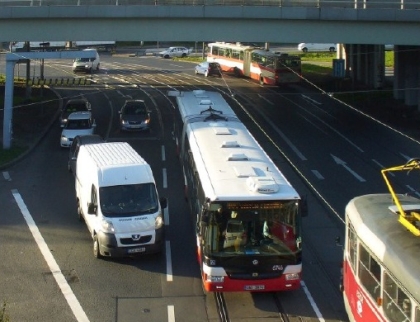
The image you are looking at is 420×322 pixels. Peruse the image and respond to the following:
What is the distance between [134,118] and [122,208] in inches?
741

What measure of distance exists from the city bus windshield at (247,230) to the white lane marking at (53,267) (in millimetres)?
2911

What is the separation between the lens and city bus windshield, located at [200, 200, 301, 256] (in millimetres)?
16562

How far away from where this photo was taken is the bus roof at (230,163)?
659 inches

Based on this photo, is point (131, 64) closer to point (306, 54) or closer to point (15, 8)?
point (306, 54)

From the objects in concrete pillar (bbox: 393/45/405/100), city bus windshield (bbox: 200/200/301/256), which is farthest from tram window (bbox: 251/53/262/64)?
city bus windshield (bbox: 200/200/301/256)

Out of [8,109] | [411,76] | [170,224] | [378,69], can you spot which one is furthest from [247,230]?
[378,69]

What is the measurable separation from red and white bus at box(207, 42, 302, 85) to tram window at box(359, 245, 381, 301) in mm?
41827

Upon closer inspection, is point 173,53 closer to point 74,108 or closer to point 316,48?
point 316,48

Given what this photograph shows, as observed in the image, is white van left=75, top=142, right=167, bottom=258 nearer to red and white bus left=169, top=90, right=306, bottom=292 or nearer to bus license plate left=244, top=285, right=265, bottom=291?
red and white bus left=169, top=90, right=306, bottom=292

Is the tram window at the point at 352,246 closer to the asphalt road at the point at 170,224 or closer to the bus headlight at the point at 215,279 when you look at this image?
the asphalt road at the point at 170,224

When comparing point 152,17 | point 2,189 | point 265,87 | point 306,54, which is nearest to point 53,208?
point 2,189

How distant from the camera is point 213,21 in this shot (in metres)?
37.3

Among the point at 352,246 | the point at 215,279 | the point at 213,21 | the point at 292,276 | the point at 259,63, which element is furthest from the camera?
the point at 259,63

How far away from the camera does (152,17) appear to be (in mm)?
37031
